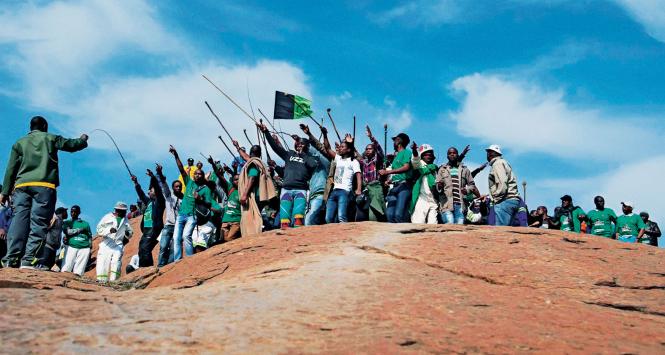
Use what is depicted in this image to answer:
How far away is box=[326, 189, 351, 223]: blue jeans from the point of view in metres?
10.1

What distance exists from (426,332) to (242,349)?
126 cm

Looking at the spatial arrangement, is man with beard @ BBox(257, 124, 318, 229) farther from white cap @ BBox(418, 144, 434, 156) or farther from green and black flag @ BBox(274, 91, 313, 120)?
green and black flag @ BBox(274, 91, 313, 120)

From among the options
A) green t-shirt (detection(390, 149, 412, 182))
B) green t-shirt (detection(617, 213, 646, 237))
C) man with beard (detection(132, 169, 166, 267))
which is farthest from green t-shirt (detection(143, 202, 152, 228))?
green t-shirt (detection(617, 213, 646, 237))

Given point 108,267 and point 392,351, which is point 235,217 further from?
point 392,351

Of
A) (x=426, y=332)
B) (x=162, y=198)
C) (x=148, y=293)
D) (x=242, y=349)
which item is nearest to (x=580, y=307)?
(x=426, y=332)

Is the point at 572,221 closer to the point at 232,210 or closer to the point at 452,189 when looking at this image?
the point at 452,189

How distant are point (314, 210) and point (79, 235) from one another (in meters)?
4.76

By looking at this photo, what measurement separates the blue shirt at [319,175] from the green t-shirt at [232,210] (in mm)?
1366

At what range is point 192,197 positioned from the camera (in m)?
11.1

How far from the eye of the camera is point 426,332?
13.3 feet

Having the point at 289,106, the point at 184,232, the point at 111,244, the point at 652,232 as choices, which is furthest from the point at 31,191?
the point at 652,232

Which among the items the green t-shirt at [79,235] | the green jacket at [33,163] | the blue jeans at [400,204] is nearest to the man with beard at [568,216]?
the blue jeans at [400,204]

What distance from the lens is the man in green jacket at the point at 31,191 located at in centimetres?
793

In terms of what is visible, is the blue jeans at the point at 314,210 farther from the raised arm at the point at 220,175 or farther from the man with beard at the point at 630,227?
the man with beard at the point at 630,227
